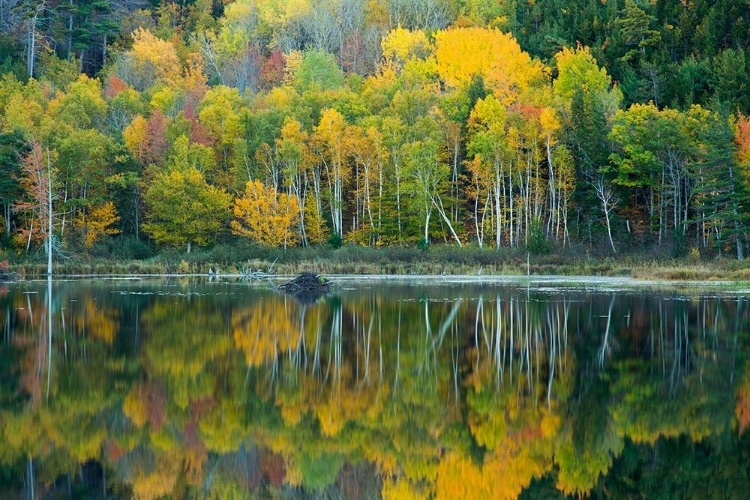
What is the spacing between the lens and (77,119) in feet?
269

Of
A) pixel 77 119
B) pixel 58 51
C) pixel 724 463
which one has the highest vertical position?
pixel 58 51

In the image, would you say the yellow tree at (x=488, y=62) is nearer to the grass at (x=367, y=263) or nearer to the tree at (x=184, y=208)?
the grass at (x=367, y=263)

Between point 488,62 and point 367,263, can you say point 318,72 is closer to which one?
point 488,62

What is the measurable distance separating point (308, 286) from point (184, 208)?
30.4 meters

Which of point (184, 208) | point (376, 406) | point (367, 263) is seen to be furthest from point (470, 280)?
point (376, 406)

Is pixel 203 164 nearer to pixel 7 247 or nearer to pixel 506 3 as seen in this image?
pixel 7 247

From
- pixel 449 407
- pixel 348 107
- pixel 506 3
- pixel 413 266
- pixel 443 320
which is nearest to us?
pixel 449 407

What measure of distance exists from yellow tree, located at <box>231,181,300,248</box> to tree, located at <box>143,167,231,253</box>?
173cm

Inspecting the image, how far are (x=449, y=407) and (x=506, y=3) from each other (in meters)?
97.2

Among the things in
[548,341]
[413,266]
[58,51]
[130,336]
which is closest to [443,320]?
[548,341]

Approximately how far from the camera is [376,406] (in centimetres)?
1582

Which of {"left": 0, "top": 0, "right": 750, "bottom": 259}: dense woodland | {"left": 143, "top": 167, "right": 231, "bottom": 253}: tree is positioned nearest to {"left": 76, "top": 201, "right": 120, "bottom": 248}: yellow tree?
{"left": 0, "top": 0, "right": 750, "bottom": 259}: dense woodland

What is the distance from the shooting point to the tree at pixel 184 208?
7156 centimetres

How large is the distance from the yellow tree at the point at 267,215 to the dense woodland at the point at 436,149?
0.17 meters
